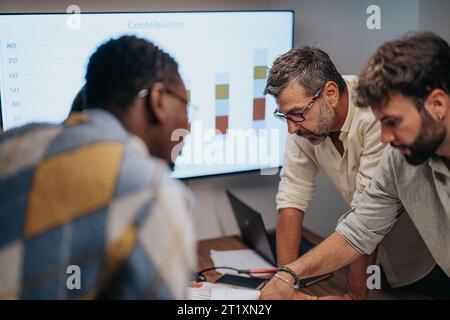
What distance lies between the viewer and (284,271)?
1.37m

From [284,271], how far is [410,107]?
0.50 m

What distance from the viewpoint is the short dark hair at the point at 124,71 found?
0.82 metres

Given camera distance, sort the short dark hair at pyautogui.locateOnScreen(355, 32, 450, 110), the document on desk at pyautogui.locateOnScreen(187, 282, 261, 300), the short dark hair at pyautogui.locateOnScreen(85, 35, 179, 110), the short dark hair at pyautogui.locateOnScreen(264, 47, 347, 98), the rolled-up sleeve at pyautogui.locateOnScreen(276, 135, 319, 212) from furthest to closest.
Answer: the rolled-up sleeve at pyautogui.locateOnScreen(276, 135, 319, 212) < the short dark hair at pyautogui.locateOnScreen(264, 47, 347, 98) < the document on desk at pyautogui.locateOnScreen(187, 282, 261, 300) < the short dark hair at pyautogui.locateOnScreen(355, 32, 450, 110) < the short dark hair at pyautogui.locateOnScreen(85, 35, 179, 110)

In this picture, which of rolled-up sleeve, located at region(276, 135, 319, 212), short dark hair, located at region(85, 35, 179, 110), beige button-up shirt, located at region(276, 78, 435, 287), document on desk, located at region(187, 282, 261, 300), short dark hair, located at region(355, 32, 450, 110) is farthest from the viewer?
rolled-up sleeve, located at region(276, 135, 319, 212)

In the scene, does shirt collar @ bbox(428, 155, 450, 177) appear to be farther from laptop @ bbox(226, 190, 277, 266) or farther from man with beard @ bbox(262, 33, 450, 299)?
laptop @ bbox(226, 190, 277, 266)

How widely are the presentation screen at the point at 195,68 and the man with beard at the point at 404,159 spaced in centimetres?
55

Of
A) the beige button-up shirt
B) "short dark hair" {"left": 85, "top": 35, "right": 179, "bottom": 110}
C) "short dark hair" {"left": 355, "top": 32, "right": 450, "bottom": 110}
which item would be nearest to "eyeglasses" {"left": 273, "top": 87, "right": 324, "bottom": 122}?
the beige button-up shirt

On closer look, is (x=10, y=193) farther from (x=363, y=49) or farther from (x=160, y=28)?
(x=363, y=49)

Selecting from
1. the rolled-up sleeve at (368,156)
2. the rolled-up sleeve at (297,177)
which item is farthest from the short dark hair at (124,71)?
the rolled-up sleeve at (297,177)

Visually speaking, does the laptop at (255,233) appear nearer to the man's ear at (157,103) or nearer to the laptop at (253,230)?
the laptop at (253,230)

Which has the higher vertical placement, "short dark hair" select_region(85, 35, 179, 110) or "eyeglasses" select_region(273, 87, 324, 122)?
"short dark hair" select_region(85, 35, 179, 110)

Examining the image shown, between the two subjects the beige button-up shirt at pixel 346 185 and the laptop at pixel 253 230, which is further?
the laptop at pixel 253 230

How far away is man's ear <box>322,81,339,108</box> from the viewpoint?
149cm

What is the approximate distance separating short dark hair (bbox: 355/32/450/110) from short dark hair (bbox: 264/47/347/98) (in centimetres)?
35
